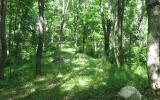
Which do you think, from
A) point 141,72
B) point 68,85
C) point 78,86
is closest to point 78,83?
point 68,85

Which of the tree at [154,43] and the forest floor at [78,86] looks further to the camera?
the forest floor at [78,86]

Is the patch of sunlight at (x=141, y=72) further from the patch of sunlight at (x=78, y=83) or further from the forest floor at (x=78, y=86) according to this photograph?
the patch of sunlight at (x=78, y=83)

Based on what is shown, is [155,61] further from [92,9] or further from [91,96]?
[92,9]

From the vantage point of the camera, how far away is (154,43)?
9.44m

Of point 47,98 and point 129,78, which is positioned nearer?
point 47,98

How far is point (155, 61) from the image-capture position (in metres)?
9.45

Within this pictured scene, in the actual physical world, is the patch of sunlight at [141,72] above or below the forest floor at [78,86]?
above

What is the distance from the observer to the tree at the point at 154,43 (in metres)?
9.31

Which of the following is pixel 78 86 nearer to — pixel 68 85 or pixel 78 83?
pixel 78 83

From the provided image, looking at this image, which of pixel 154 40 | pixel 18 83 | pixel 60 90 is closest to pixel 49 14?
A: pixel 18 83

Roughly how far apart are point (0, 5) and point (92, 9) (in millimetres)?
22727

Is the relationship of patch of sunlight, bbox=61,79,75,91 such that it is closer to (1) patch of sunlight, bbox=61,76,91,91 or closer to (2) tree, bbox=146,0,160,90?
(1) patch of sunlight, bbox=61,76,91,91

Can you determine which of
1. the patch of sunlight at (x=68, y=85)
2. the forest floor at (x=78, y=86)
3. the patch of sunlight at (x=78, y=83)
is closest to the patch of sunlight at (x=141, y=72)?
the forest floor at (x=78, y=86)

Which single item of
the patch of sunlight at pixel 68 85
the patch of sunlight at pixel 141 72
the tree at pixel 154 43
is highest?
the tree at pixel 154 43
